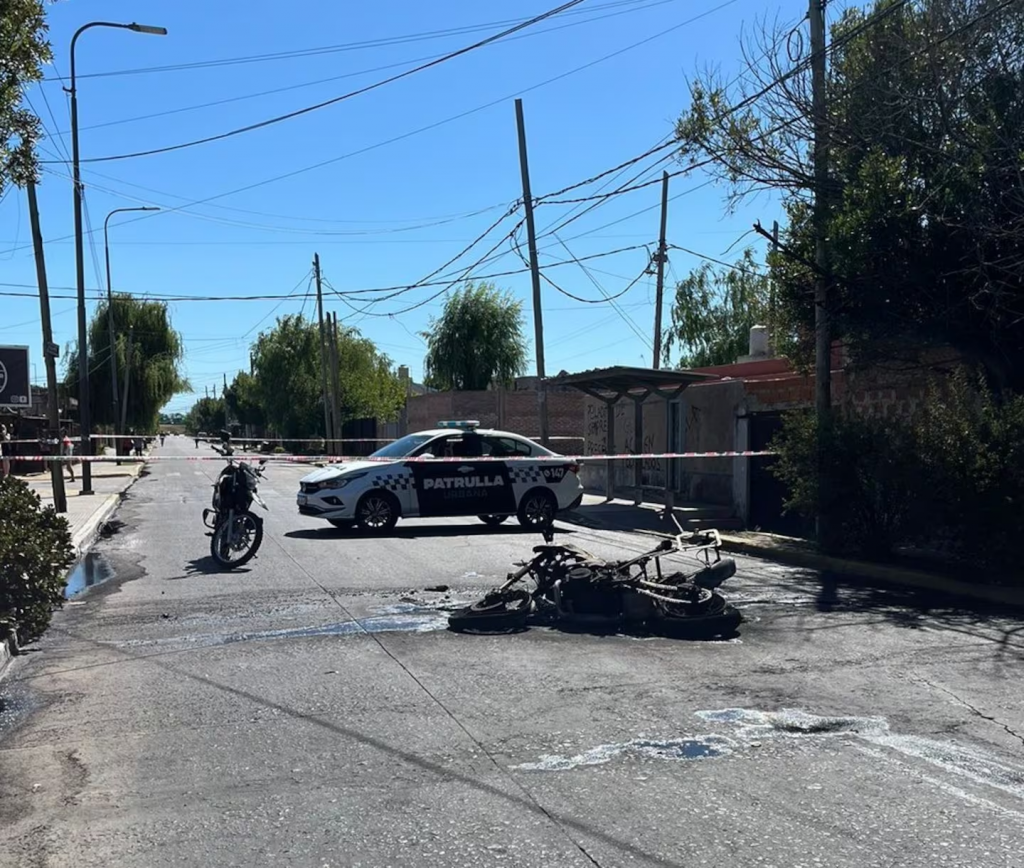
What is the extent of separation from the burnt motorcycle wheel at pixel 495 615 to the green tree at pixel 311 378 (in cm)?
5248

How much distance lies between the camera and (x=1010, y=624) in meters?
8.94

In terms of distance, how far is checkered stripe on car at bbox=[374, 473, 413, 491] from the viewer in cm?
1562

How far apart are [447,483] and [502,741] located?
10.8 metres

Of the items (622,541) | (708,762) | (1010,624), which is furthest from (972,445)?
(708,762)

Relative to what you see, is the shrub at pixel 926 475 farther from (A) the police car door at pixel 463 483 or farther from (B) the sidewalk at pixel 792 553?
(A) the police car door at pixel 463 483

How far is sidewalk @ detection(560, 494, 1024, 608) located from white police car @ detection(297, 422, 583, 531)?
53.9 inches

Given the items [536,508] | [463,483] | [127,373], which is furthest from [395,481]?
[127,373]

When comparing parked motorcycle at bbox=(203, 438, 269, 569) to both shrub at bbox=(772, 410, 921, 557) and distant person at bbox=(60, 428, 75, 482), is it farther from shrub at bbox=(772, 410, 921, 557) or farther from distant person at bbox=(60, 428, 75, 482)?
distant person at bbox=(60, 428, 75, 482)

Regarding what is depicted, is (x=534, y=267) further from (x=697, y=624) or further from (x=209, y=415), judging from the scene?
(x=209, y=415)

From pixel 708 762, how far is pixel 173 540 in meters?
11.9

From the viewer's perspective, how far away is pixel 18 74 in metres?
7.50

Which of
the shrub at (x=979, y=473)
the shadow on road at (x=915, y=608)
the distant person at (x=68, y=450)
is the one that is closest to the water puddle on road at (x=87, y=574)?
the shadow on road at (x=915, y=608)

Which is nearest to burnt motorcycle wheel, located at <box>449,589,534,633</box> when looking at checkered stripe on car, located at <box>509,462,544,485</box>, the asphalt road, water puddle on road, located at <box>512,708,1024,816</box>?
the asphalt road

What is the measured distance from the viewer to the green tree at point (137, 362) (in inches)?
1983
